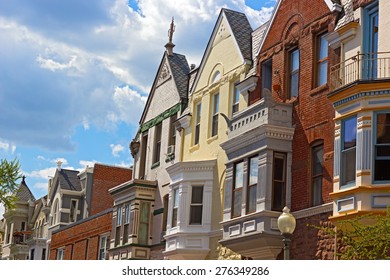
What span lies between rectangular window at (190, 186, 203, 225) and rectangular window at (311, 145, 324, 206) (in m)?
7.78

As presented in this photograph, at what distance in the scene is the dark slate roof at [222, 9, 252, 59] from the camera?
108 ft

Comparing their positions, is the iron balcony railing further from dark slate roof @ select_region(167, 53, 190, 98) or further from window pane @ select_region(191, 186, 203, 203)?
dark slate roof @ select_region(167, 53, 190, 98)

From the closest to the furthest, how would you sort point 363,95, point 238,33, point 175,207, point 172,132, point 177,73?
1. point 363,95
2. point 238,33
3. point 175,207
4. point 172,132
5. point 177,73

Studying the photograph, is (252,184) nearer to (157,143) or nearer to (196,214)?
(196,214)

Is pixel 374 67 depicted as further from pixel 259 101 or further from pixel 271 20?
pixel 271 20

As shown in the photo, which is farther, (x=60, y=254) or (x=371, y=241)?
(x=60, y=254)

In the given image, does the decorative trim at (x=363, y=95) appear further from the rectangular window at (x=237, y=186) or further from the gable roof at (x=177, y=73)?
the gable roof at (x=177, y=73)

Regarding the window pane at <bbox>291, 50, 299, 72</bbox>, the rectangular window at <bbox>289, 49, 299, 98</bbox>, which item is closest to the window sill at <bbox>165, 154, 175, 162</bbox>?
the rectangular window at <bbox>289, 49, 299, 98</bbox>

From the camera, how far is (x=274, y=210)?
2736 centimetres

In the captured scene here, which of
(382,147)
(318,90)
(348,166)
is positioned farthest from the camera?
(318,90)

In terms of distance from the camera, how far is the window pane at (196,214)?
33375 millimetres

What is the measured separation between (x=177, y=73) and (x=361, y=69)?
16.8 meters

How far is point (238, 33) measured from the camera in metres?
34.1

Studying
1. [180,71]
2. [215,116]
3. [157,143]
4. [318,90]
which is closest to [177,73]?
[180,71]
